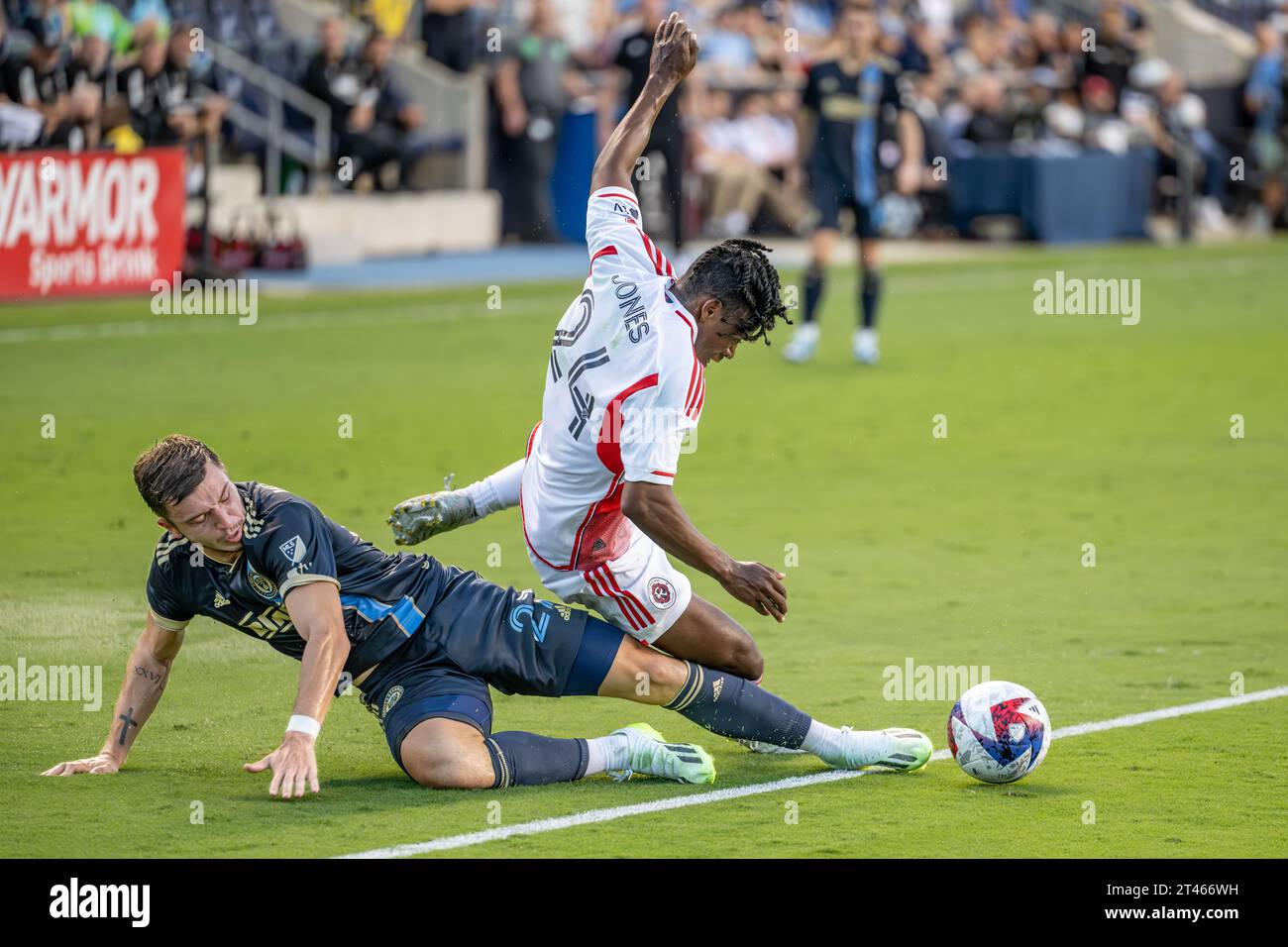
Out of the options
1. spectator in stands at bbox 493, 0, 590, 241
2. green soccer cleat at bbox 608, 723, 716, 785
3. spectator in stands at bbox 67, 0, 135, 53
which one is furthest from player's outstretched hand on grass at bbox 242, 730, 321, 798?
spectator in stands at bbox 493, 0, 590, 241

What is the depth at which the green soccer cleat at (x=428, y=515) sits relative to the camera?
23.4 feet

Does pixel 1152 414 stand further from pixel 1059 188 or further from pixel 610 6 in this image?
pixel 610 6

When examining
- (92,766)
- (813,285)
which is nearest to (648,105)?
(92,766)

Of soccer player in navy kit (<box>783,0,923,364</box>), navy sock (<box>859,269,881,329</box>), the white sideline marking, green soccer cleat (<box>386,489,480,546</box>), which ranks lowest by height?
the white sideline marking

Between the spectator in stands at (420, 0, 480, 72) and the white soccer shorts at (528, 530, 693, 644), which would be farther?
the spectator in stands at (420, 0, 480, 72)

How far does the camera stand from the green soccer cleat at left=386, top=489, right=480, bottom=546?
714 centimetres

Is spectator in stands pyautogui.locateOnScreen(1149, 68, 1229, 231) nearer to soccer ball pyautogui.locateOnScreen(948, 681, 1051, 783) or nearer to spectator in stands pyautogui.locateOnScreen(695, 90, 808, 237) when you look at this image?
spectator in stands pyautogui.locateOnScreen(695, 90, 808, 237)

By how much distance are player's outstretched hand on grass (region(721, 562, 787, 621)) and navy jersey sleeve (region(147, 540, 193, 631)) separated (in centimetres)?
166

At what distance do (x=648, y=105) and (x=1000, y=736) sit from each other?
2.42m

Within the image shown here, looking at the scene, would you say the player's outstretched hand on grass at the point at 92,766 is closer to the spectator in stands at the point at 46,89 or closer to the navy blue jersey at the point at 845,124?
the navy blue jersey at the point at 845,124

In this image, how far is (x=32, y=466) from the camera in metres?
12.1

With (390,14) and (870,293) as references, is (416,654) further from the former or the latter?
(390,14)
